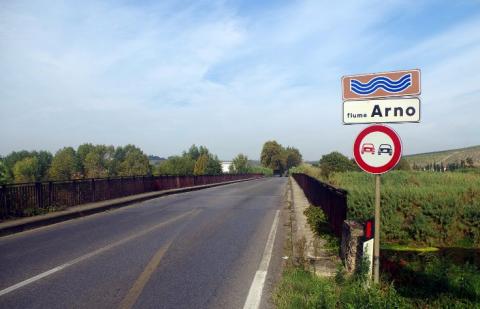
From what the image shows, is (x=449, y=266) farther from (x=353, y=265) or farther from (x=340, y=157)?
(x=340, y=157)

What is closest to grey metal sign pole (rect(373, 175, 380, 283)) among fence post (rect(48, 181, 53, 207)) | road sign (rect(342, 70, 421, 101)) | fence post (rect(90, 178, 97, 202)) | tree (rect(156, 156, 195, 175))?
road sign (rect(342, 70, 421, 101))

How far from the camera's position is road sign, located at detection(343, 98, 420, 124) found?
5215mm

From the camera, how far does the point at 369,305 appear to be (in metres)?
4.29

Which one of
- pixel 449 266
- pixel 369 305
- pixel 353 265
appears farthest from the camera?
pixel 449 266

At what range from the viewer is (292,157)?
142 meters

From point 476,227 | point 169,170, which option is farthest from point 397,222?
point 169,170

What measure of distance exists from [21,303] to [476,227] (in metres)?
11.7

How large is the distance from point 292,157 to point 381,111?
5407 inches

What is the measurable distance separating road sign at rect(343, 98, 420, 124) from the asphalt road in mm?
2799

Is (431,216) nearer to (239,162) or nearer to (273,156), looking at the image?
(239,162)

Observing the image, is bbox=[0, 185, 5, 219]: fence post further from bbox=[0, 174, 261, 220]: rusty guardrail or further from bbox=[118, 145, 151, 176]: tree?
bbox=[118, 145, 151, 176]: tree

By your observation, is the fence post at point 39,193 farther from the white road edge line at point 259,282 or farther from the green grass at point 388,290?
the green grass at point 388,290

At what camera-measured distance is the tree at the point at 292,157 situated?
136 m

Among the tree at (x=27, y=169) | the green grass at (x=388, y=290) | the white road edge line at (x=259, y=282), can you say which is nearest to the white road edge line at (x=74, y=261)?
the white road edge line at (x=259, y=282)
